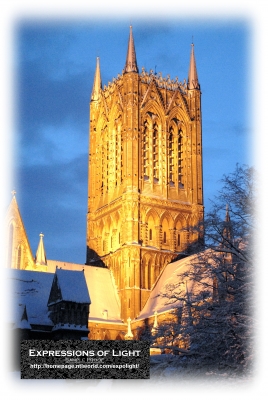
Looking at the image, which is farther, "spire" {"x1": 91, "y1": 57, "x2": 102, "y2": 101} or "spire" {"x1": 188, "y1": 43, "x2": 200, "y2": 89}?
"spire" {"x1": 91, "y1": 57, "x2": 102, "y2": 101}

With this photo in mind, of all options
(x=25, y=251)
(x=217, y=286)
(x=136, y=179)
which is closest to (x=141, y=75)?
(x=136, y=179)

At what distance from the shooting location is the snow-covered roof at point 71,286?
65812mm

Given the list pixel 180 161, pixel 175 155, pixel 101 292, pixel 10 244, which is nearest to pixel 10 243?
pixel 10 244

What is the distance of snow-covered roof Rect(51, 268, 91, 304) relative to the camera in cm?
6581

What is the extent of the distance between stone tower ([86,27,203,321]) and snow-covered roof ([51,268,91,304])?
9658 millimetres

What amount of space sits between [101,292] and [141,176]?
13.1 metres

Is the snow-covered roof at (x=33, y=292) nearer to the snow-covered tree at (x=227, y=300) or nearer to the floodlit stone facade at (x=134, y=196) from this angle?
the floodlit stone facade at (x=134, y=196)

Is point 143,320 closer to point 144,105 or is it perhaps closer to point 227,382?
point 144,105

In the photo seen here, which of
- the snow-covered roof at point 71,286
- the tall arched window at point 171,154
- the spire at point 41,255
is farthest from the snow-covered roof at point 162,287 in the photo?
the spire at point 41,255

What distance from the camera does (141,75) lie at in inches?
3322

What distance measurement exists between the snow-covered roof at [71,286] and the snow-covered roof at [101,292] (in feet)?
24.8

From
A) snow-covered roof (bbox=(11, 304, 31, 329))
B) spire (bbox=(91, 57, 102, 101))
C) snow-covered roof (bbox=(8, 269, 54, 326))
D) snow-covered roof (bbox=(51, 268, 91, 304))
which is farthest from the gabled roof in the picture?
spire (bbox=(91, 57, 102, 101))

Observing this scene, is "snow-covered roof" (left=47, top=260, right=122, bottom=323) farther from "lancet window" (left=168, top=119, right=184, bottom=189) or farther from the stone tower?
"lancet window" (left=168, top=119, right=184, bottom=189)

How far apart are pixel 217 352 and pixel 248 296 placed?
10.7ft
